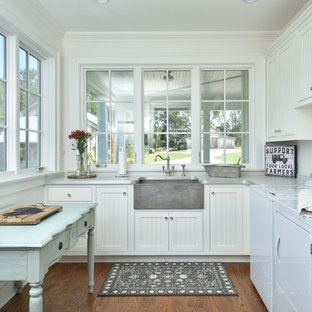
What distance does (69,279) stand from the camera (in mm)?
2467

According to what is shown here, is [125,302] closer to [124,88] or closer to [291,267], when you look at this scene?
[291,267]

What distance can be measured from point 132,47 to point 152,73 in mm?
392

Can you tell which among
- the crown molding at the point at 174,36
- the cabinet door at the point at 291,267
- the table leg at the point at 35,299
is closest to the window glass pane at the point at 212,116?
the crown molding at the point at 174,36

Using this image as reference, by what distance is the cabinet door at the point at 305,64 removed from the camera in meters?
2.12

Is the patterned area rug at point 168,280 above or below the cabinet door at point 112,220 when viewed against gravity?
below

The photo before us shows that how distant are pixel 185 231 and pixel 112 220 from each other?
A: 78cm

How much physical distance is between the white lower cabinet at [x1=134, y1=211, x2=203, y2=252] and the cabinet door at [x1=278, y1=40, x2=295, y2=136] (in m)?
1.25

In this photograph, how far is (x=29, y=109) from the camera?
2.67 meters

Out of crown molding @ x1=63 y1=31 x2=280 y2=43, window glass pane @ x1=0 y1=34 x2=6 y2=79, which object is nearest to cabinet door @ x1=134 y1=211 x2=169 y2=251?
window glass pane @ x1=0 y1=34 x2=6 y2=79

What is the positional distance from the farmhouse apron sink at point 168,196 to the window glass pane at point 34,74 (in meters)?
1.50

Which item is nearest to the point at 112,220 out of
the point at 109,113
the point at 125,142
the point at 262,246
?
the point at 125,142

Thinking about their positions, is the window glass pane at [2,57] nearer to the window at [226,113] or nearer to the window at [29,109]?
the window at [29,109]

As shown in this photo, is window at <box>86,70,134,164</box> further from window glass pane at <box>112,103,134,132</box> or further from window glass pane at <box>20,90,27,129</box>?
window glass pane at <box>20,90,27,129</box>

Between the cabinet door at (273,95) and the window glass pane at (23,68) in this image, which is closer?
the window glass pane at (23,68)
